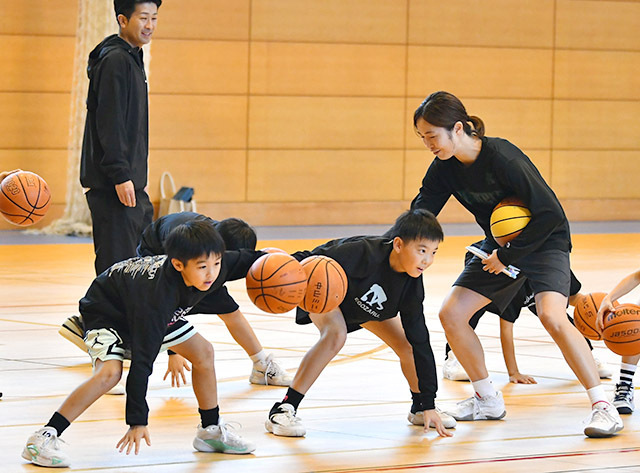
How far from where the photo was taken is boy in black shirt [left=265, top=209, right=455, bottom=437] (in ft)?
13.5

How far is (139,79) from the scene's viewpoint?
5.24m

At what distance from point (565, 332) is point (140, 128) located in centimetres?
226

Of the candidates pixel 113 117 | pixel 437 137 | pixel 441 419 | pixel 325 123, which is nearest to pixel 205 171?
pixel 325 123

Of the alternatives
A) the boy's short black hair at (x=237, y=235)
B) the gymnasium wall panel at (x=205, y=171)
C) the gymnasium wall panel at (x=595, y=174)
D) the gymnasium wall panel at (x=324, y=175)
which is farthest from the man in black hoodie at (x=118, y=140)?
the gymnasium wall panel at (x=595, y=174)

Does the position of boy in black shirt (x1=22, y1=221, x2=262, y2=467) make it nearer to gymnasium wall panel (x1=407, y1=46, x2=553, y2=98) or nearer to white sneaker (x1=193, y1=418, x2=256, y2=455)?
white sneaker (x1=193, y1=418, x2=256, y2=455)

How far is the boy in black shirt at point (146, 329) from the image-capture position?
351 cm

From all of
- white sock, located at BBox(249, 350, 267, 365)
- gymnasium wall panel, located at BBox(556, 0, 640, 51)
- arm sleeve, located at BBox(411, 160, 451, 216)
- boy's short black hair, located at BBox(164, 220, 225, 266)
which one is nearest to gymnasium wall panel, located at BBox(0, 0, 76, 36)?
gymnasium wall panel, located at BBox(556, 0, 640, 51)

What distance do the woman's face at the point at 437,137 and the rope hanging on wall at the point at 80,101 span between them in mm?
7096

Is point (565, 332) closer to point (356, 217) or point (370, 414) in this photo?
point (370, 414)

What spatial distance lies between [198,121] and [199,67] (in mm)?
598

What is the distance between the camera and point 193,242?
3.55 metres

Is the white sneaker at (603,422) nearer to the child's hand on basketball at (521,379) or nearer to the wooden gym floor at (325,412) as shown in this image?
the wooden gym floor at (325,412)

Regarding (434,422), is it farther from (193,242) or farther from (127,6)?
(127,6)

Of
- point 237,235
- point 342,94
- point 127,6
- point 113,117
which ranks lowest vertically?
point 237,235
